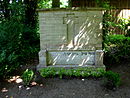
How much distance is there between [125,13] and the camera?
10.1 m

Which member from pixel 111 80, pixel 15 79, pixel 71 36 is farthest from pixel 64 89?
pixel 71 36

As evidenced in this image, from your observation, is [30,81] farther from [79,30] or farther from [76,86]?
[79,30]


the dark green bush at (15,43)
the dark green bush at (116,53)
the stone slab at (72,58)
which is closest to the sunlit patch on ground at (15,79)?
the dark green bush at (15,43)

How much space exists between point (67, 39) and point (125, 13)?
258 inches

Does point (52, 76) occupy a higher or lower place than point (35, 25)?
lower

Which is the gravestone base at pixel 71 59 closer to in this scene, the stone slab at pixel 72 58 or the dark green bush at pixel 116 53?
the stone slab at pixel 72 58

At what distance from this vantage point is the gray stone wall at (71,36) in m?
4.95

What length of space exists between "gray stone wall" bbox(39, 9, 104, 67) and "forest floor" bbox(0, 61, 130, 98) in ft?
Result: 2.27

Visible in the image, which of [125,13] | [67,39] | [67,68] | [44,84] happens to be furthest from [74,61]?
[125,13]

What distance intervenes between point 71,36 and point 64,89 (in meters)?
1.70

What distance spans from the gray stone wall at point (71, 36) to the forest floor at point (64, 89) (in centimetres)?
69

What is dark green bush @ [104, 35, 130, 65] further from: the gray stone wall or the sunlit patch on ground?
the sunlit patch on ground

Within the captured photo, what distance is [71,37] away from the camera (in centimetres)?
505

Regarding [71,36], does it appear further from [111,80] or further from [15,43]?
[15,43]
